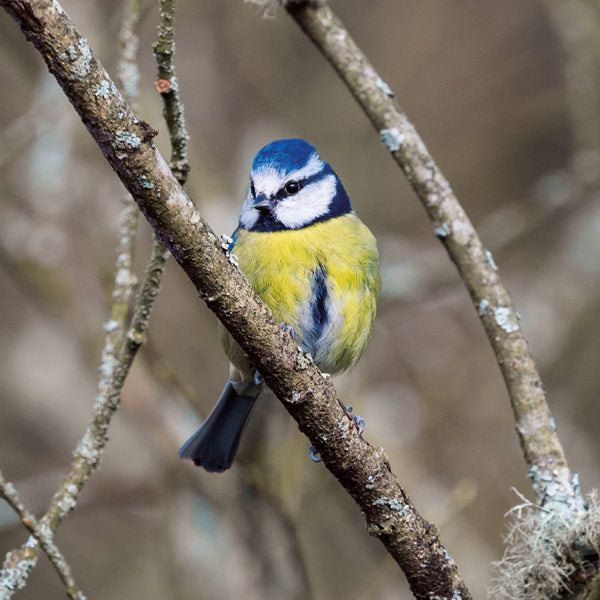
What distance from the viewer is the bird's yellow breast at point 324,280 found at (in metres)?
2.49

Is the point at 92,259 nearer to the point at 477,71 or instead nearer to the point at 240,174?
the point at 240,174

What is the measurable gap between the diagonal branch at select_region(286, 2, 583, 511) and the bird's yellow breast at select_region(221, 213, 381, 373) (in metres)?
0.30

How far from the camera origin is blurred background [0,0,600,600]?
354 cm

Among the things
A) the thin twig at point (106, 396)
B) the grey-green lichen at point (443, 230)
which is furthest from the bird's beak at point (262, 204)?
the grey-green lichen at point (443, 230)

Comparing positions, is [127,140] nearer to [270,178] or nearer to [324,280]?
[324,280]

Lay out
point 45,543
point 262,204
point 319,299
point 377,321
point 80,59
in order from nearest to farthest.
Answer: point 80,59
point 45,543
point 319,299
point 262,204
point 377,321

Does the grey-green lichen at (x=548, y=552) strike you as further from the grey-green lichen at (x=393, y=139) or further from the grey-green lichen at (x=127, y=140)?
the grey-green lichen at (x=127, y=140)

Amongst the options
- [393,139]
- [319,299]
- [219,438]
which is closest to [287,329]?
[319,299]

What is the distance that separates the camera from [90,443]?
208 centimetres

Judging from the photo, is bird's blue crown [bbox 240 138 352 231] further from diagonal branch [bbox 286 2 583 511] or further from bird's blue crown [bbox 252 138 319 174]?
diagonal branch [bbox 286 2 583 511]

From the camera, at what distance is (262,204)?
266 cm

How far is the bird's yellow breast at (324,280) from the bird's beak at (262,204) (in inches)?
3.5

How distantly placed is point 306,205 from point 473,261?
65 cm

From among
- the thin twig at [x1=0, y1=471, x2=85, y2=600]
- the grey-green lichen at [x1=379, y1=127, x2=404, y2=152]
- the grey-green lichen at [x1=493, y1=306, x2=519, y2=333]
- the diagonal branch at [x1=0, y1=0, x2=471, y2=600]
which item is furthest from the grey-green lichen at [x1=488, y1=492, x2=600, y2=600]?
the grey-green lichen at [x1=379, y1=127, x2=404, y2=152]
